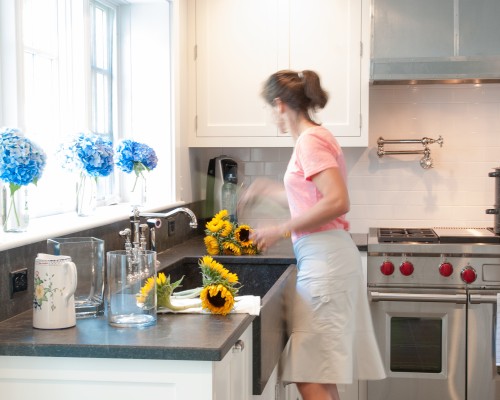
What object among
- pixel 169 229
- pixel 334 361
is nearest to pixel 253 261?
pixel 169 229

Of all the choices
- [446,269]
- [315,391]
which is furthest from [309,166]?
[446,269]

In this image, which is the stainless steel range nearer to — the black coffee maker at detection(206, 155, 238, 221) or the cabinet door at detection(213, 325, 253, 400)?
the black coffee maker at detection(206, 155, 238, 221)

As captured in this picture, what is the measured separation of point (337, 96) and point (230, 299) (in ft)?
7.76

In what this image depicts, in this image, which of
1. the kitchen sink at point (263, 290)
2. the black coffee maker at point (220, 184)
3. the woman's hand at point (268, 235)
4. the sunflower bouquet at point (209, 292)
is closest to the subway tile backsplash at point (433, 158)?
the black coffee maker at point (220, 184)

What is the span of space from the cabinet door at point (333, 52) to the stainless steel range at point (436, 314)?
692 mm

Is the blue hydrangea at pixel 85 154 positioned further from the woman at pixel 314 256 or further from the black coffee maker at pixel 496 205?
the black coffee maker at pixel 496 205

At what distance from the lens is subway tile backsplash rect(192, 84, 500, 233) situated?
4.95m

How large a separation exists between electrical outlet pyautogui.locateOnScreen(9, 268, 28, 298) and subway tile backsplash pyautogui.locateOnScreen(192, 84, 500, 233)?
2584 mm

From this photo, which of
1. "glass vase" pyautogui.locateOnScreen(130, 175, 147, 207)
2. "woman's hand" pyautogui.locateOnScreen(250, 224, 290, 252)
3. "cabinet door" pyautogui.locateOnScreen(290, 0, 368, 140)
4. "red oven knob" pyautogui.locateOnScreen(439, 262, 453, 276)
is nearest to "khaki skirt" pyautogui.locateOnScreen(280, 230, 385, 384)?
"woman's hand" pyautogui.locateOnScreen(250, 224, 290, 252)

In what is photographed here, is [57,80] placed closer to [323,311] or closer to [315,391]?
[323,311]

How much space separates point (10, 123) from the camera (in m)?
2.83

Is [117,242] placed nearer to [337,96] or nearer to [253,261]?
[253,261]

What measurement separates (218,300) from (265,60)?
243 cm

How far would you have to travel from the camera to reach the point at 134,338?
85.8 inches
